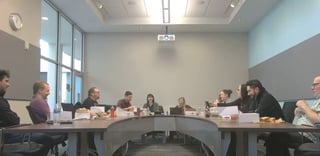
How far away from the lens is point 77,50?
990 cm

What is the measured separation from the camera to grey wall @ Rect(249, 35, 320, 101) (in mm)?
5648

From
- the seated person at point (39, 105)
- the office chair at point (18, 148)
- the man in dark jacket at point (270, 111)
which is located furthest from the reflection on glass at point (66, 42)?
the office chair at point (18, 148)

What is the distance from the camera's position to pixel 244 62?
33.6 feet

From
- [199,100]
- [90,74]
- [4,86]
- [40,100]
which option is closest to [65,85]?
[90,74]

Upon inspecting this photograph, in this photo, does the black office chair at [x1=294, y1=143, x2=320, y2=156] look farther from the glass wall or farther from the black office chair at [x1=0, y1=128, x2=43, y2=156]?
the glass wall

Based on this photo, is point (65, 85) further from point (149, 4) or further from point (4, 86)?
point (4, 86)

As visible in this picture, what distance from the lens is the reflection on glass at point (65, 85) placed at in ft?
28.5

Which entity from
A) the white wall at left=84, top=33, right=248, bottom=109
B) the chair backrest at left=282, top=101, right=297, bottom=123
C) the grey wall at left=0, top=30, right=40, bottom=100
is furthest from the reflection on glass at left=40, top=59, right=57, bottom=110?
the chair backrest at left=282, top=101, right=297, bottom=123

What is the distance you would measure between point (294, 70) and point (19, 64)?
4.72 meters

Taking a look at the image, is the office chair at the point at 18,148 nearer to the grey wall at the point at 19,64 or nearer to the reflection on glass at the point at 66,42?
the grey wall at the point at 19,64

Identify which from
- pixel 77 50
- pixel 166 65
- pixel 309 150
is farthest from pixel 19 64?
pixel 166 65

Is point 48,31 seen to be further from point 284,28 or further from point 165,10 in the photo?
point 284,28

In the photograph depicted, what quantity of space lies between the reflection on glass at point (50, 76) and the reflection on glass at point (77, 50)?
5.15ft

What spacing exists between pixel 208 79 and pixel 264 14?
2665 mm
